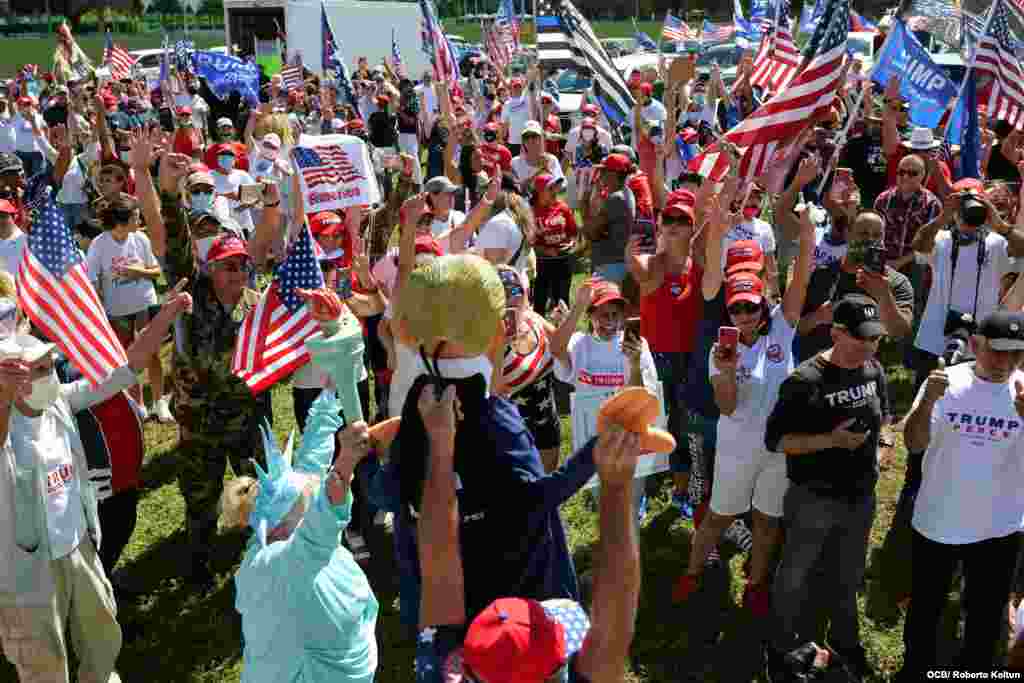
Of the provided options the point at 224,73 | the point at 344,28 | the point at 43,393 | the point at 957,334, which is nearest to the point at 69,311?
the point at 43,393

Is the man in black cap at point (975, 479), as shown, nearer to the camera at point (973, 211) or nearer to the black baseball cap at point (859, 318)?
the black baseball cap at point (859, 318)

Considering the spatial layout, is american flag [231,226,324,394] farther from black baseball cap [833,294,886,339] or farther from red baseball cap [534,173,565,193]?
red baseball cap [534,173,565,193]

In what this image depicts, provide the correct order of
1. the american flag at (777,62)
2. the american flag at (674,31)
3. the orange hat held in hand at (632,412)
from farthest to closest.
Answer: the american flag at (674,31)
the american flag at (777,62)
the orange hat held in hand at (632,412)

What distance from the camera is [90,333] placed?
4469mm

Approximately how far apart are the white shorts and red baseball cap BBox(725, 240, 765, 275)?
3.10 ft

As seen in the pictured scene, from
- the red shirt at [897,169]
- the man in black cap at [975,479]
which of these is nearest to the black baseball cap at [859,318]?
the man in black cap at [975,479]

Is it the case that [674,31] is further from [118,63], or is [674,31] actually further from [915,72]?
[118,63]

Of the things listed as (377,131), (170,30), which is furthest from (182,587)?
(170,30)

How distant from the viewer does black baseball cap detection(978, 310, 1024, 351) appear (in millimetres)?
4156

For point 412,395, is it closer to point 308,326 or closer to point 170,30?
point 308,326

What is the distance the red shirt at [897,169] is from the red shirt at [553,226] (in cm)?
291

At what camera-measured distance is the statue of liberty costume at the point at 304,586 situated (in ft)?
10.4

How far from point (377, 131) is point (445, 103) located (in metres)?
6.83

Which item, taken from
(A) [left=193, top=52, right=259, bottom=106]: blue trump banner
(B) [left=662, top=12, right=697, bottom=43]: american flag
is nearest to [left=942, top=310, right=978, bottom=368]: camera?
(A) [left=193, top=52, right=259, bottom=106]: blue trump banner
